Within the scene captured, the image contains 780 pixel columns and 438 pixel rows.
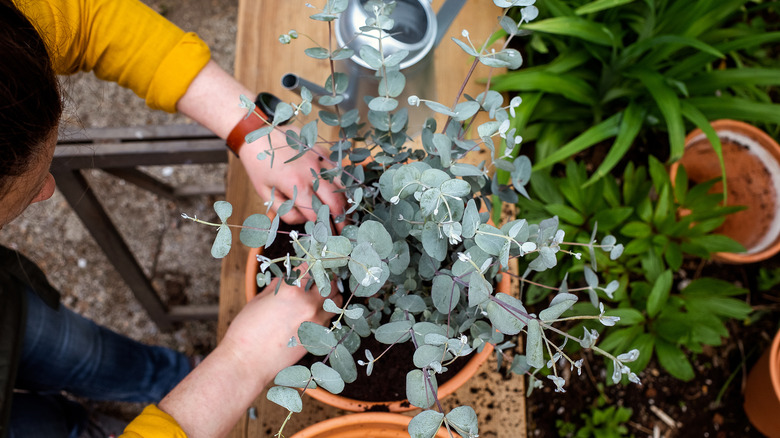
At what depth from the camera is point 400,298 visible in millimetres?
490

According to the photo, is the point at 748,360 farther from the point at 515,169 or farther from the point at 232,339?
the point at 232,339

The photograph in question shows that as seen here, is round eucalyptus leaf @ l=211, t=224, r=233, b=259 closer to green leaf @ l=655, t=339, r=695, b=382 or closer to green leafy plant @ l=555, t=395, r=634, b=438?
green leaf @ l=655, t=339, r=695, b=382

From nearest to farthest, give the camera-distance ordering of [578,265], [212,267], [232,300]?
[232,300], [578,265], [212,267]

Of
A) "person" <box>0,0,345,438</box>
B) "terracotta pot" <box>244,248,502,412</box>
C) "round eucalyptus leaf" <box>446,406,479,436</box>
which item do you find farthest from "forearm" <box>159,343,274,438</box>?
"round eucalyptus leaf" <box>446,406,479,436</box>

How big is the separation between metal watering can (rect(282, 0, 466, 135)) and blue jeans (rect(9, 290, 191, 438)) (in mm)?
814

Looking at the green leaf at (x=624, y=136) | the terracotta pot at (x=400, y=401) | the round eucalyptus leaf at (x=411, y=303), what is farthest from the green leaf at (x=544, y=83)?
the round eucalyptus leaf at (x=411, y=303)

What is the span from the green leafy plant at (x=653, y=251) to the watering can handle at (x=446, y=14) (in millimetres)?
509

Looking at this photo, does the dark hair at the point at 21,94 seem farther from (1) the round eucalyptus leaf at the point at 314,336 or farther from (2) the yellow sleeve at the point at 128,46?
(1) the round eucalyptus leaf at the point at 314,336

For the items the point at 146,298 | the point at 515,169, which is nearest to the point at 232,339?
the point at 515,169

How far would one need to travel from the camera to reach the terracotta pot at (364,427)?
1.81ft

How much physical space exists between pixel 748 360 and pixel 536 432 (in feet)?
2.04

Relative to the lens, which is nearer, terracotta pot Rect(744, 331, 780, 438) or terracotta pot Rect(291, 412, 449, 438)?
terracotta pot Rect(291, 412, 449, 438)

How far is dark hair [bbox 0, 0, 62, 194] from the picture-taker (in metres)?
0.45

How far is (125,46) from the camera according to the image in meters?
0.73
